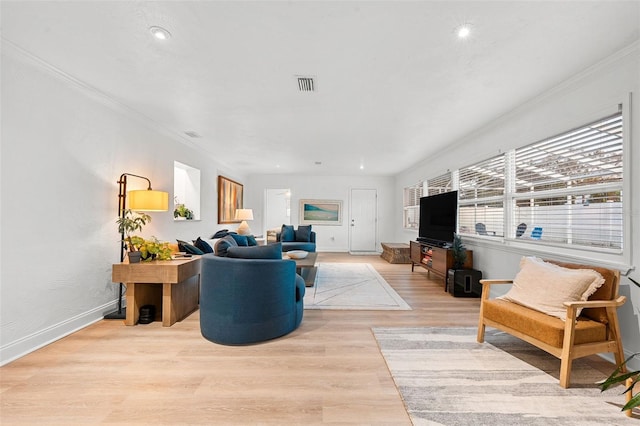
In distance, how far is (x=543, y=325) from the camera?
2004 millimetres

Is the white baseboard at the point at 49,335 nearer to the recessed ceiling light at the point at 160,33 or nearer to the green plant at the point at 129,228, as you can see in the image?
the green plant at the point at 129,228

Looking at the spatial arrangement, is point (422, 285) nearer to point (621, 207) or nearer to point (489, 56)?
point (621, 207)

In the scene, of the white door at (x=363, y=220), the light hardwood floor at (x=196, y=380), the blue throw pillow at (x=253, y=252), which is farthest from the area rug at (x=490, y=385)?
the white door at (x=363, y=220)

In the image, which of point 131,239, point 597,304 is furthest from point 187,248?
point 597,304

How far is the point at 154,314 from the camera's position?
10.00 ft

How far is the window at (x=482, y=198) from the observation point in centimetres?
383

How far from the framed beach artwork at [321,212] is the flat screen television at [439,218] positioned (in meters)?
3.54

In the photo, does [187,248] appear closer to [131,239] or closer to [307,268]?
[131,239]

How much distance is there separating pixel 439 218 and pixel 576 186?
89.2 inches

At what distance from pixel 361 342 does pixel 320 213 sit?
21.1ft

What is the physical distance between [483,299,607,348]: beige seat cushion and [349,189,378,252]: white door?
651 cm

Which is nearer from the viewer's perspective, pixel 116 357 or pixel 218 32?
pixel 218 32

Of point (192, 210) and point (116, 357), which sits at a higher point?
point (192, 210)

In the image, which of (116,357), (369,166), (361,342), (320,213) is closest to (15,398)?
(116,357)
